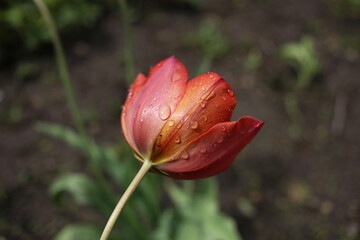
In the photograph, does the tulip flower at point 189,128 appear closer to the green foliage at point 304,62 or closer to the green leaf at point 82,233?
the green leaf at point 82,233

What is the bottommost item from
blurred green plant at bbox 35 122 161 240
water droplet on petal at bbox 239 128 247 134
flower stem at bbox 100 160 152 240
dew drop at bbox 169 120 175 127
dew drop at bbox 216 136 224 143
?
blurred green plant at bbox 35 122 161 240

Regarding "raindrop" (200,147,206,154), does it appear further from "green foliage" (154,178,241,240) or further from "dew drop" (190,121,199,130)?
"green foliage" (154,178,241,240)

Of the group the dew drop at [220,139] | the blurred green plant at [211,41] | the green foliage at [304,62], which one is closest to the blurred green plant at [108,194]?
the dew drop at [220,139]

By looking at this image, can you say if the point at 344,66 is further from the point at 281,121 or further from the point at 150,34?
the point at 150,34

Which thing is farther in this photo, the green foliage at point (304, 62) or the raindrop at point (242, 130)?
the green foliage at point (304, 62)

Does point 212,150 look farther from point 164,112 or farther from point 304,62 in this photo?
point 304,62

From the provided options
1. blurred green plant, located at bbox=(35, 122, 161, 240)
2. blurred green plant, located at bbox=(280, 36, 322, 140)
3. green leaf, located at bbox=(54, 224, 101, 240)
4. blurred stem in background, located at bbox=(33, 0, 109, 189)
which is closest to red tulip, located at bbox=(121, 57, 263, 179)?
blurred stem in background, located at bbox=(33, 0, 109, 189)
